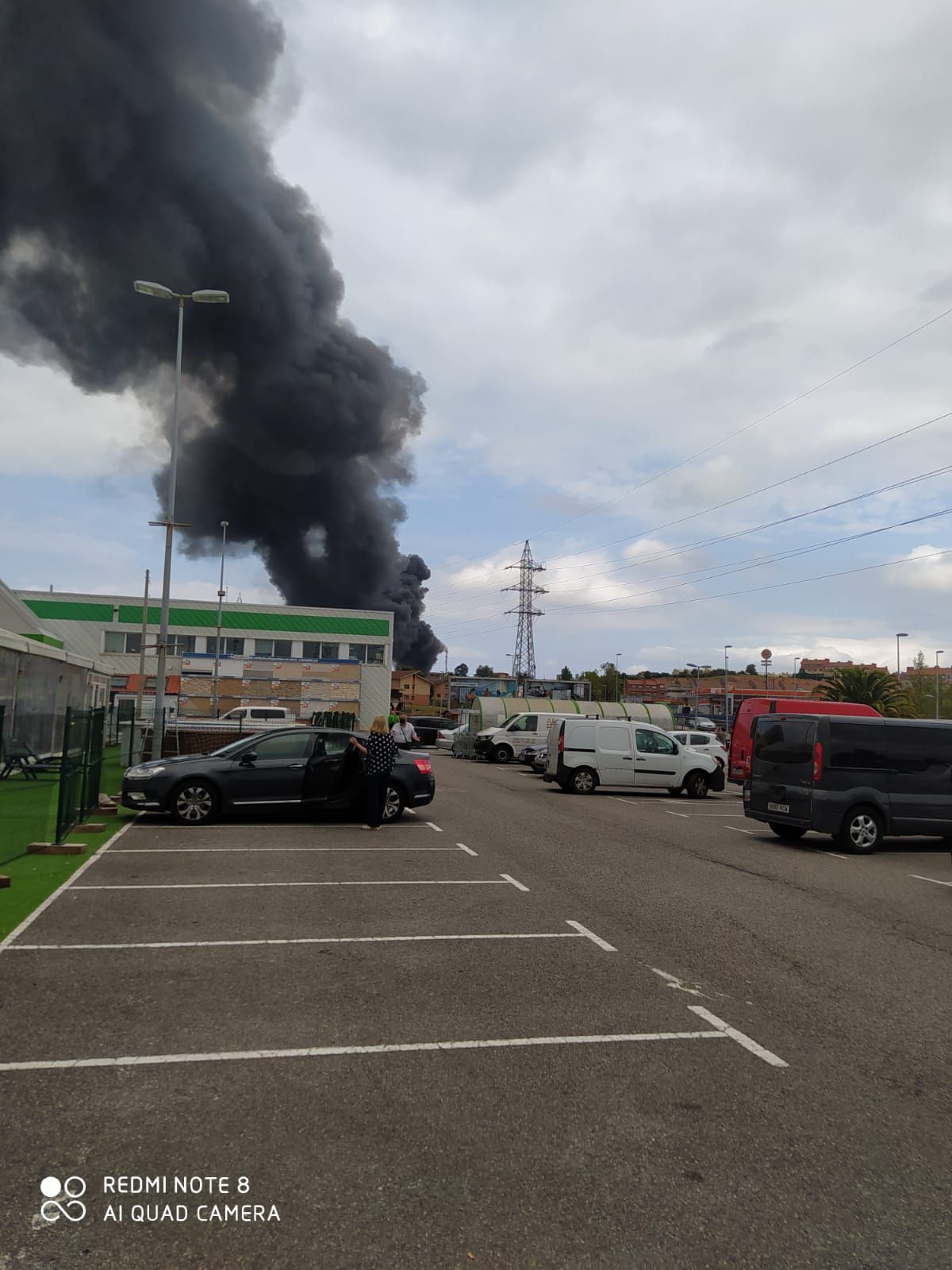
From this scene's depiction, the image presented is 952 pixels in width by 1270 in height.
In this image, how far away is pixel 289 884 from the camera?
29.5 ft

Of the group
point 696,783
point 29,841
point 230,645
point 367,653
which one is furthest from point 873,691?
point 29,841

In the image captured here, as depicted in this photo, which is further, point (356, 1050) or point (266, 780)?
point (266, 780)

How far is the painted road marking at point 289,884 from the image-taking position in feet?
28.5

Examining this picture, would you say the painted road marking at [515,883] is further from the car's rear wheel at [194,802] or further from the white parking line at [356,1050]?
the car's rear wheel at [194,802]

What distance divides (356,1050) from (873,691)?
5391cm

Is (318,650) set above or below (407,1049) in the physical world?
above

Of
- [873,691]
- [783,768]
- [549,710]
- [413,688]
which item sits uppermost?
[413,688]

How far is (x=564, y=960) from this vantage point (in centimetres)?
645

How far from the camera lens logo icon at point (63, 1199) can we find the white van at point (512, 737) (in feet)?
108

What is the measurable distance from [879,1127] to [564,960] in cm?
275

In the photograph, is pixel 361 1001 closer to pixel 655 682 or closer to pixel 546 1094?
pixel 546 1094

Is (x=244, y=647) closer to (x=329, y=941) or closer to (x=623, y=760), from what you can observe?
(x=623, y=760)

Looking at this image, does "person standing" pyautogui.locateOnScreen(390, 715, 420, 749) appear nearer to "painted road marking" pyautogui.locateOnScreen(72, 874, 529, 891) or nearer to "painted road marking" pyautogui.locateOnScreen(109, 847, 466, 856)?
"painted road marking" pyautogui.locateOnScreen(109, 847, 466, 856)

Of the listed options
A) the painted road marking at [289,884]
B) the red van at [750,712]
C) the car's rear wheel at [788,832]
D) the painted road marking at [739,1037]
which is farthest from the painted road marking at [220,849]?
the red van at [750,712]
